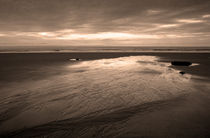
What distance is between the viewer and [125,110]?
5.12 m

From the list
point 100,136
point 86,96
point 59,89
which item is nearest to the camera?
point 100,136

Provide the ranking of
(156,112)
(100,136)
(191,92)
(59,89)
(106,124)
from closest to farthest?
1. (100,136)
2. (106,124)
3. (156,112)
4. (191,92)
5. (59,89)

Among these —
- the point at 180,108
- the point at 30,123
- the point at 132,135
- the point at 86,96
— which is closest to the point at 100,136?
the point at 132,135

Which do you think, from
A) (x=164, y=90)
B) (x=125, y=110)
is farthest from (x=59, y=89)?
(x=164, y=90)

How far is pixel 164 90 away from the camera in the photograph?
24.3 ft

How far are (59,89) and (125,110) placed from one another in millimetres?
4754

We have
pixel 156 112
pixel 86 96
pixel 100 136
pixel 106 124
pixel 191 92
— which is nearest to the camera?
pixel 100 136

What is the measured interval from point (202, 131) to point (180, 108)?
1.51m

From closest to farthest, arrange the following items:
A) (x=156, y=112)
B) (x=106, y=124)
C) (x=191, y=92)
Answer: (x=106, y=124) < (x=156, y=112) < (x=191, y=92)

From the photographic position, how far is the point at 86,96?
6.62 meters

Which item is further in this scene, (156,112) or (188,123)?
(156,112)

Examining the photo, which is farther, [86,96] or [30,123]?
[86,96]

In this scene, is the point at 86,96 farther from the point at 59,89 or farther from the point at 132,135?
the point at 132,135

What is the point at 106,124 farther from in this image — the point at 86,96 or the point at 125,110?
Answer: the point at 86,96
